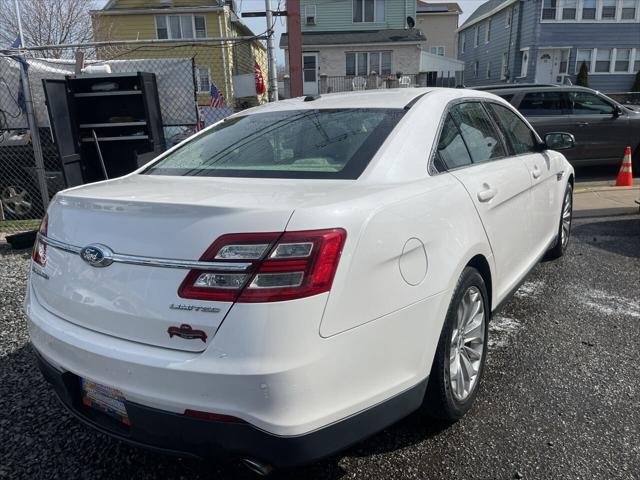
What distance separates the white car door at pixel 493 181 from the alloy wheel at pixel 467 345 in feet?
1.06

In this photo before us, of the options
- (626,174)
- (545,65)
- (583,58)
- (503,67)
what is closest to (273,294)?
(626,174)

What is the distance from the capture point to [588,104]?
995cm

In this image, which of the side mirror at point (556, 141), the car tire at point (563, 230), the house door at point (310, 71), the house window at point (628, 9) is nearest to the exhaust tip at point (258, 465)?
the side mirror at point (556, 141)

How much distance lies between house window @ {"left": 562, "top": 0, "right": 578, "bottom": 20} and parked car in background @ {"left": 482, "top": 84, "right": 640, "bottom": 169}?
17797mm

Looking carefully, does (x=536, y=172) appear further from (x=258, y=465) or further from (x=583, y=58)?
(x=583, y=58)

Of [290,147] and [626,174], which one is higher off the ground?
[290,147]

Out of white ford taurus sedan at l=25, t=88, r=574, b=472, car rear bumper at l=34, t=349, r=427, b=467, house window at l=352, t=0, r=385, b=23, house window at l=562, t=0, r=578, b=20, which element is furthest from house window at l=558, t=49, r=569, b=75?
car rear bumper at l=34, t=349, r=427, b=467

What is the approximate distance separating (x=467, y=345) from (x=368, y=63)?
25.5m

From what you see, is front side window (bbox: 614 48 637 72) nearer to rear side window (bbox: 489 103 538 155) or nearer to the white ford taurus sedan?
rear side window (bbox: 489 103 538 155)

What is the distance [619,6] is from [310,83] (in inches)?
598

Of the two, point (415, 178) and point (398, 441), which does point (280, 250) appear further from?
point (398, 441)

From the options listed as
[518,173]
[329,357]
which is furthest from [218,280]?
[518,173]

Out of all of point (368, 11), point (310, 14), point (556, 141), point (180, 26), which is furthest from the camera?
point (368, 11)

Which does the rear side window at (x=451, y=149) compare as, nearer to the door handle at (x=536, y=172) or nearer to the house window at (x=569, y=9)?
the door handle at (x=536, y=172)
